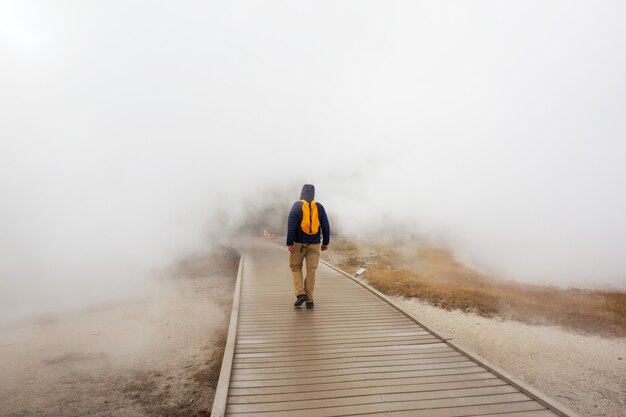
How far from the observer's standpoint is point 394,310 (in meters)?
7.74

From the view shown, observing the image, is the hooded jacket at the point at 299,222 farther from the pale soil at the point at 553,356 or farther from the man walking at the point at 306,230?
the pale soil at the point at 553,356

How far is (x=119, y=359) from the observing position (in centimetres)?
914

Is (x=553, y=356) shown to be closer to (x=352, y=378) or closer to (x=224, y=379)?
(x=352, y=378)

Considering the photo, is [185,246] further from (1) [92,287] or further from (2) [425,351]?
(2) [425,351]

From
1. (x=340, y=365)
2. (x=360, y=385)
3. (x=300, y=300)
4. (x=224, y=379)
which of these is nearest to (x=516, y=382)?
(x=360, y=385)

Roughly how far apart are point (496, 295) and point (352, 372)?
379 inches

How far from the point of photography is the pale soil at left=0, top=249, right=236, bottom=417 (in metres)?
6.86

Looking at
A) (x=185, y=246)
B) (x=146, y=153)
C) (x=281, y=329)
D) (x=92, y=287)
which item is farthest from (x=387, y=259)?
(x=146, y=153)

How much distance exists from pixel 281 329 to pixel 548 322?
862 centimetres

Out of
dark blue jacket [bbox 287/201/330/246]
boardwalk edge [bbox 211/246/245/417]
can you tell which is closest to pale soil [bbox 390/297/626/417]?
dark blue jacket [bbox 287/201/330/246]

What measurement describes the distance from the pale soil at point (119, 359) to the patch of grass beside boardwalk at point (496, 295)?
6.83 m

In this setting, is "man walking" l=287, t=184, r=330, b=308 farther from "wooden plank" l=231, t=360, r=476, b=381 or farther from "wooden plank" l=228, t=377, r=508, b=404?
"wooden plank" l=228, t=377, r=508, b=404

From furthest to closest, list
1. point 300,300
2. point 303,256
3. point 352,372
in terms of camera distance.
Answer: point 300,300 → point 303,256 → point 352,372

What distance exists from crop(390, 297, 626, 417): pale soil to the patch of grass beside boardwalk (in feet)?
2.50
